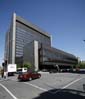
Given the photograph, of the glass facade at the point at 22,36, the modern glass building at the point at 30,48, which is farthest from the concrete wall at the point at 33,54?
the glass facade at the point at 22,36

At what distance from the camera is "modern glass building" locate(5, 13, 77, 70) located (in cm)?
10028

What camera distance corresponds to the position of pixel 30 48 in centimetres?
10475

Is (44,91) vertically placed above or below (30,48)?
below

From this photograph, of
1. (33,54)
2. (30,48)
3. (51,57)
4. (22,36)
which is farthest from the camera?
(22,36)

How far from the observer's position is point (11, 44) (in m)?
132

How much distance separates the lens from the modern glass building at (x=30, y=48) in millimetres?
100275

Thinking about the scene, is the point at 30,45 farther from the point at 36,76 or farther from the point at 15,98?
the point at 15,98

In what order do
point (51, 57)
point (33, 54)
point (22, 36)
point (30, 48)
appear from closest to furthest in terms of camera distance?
point (33, 54), point (30, 48), point (51, 57), point (22, 36)

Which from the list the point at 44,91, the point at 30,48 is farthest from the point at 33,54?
the point at 44,91

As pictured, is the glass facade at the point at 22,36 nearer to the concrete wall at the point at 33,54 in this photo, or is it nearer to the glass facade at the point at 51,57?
the concrete wall at the point at 33,54

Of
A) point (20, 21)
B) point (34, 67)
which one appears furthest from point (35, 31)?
point (34, 67)

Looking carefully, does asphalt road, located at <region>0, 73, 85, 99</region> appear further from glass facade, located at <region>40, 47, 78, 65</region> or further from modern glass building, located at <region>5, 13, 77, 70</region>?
glass facade, located at <region>40, 47, 78, 65</region>

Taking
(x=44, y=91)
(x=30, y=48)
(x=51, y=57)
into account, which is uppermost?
(x=30, y=48)

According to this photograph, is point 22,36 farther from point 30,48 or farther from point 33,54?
point 33,54
